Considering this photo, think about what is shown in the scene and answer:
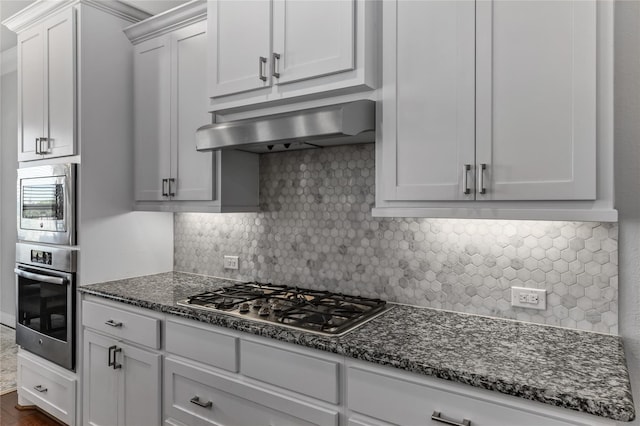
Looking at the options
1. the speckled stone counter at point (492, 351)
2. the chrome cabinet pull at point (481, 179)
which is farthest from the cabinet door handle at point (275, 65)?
the speckled stone counter at point (492, 351)

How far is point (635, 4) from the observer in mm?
1572

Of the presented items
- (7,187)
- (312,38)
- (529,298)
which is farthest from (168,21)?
(7,187)

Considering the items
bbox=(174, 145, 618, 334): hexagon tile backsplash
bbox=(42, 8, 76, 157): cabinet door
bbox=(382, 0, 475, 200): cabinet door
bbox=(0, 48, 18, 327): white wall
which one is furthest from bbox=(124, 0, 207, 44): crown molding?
bbox=(0, 48, 18, 327): white wall

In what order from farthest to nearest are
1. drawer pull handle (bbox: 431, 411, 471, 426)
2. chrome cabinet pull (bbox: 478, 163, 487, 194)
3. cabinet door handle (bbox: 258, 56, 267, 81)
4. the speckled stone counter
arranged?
cabinet door handle (bbox: 258, 56, 267, 81) < chrome cabinet pull (bbox: 478, 163, 487, 194) < drawer pull handle (bbox: 431, 411, 471, 426) < the speckled stone counter

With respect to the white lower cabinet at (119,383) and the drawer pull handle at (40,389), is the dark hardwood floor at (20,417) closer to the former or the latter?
the drawer pull handle at (40,389)

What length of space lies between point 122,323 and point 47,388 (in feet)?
3.38

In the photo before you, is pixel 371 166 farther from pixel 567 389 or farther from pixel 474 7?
pixel 567 389

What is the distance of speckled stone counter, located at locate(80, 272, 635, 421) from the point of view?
1.16 m

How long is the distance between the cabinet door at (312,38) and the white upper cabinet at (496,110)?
6.4 inches

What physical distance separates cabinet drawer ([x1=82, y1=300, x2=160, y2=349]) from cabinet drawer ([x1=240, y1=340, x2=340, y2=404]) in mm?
613

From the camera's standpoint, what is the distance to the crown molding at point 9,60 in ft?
14.5

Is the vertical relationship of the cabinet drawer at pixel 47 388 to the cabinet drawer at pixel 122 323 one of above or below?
below

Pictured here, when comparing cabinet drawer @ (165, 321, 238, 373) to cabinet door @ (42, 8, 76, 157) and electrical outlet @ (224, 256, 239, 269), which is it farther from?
cabinet door @ (42, 8, 76, 157)

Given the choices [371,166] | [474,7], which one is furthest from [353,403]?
[474,7]
